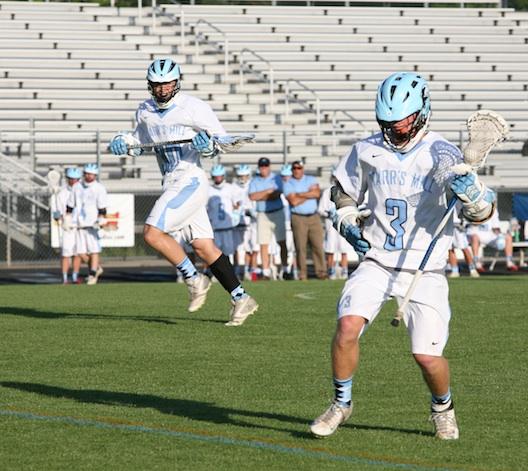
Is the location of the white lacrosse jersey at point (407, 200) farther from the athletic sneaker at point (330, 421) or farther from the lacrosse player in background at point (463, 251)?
the lacrosse player in background at point (463, 251)

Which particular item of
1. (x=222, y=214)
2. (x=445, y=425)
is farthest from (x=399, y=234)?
(x=222, y=214)

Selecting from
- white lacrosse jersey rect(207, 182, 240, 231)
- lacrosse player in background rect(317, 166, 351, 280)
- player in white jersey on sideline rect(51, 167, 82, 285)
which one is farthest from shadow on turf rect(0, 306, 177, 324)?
lacrosse player in background rect(317, 166, 351, 280)

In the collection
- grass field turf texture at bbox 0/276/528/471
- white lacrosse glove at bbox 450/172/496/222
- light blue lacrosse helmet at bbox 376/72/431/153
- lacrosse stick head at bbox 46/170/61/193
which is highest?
light blue lacrosse helmet at bbox 376/72/431/153

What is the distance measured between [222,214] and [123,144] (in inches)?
404

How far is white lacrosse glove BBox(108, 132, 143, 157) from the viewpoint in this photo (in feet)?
36.4

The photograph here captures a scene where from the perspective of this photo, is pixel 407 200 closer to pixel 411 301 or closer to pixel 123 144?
pixel 411 301

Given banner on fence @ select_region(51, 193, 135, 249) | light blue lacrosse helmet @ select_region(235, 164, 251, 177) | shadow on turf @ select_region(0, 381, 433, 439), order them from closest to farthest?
shadow on turf @ select_region(0, 381, 433, 439) < light blue lacrosse helmet @ select_region(235, 164, 251, 177) < banner on fence @ select_region(51, 193, 135, 249)

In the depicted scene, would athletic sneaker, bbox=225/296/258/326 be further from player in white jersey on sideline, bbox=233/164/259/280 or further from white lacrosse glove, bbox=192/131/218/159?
player in white jersey on sideline, bbox=233/164/259/280

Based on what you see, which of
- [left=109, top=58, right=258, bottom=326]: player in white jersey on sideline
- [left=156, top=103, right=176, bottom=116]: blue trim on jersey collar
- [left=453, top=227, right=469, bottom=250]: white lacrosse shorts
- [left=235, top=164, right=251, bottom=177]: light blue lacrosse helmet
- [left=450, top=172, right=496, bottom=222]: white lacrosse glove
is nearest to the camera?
[left=450, top=172, right=496, bottom=222]: white lacrosse glove

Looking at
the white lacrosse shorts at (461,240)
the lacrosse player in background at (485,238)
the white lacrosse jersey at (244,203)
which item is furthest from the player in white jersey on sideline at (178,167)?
the lacrosse player in background at (485,238)

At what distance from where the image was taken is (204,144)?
1063 cm

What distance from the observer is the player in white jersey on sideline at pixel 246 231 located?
2219cm

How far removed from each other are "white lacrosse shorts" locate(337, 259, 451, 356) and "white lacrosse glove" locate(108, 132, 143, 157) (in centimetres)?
522

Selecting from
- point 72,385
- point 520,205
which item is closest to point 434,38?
point 520,205
